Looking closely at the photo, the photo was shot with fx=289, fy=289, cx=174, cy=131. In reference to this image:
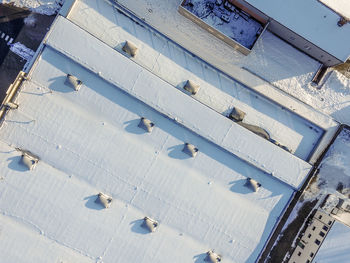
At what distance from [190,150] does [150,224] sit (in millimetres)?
9835

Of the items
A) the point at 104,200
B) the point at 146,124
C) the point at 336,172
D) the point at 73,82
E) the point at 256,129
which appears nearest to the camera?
the point at 73,82

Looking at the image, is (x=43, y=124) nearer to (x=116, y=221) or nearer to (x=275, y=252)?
(x=116, y=221)

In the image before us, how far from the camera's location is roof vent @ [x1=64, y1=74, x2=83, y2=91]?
32.2m

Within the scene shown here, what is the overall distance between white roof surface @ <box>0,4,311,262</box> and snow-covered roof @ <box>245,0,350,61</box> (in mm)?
13588

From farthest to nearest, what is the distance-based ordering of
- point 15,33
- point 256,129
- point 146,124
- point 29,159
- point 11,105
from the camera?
point 15,33
point 256,129
point 146,124
point 29,159
point 11,105

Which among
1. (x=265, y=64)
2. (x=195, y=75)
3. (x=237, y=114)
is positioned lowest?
(x=237, y=114)

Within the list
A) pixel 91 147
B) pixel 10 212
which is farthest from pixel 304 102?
pixel 10 212

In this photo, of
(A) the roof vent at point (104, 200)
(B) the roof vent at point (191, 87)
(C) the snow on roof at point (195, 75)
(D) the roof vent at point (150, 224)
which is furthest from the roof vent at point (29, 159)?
(B) the roof vent at point (191, 87)

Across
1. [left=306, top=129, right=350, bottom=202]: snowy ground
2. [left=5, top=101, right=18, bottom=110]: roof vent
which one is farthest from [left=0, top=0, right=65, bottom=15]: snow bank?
[left=306, top=129, right=350, bottom=202]: snowy ground

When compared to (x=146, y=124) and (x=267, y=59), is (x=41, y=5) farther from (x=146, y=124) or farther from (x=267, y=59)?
(x=267, y=59)

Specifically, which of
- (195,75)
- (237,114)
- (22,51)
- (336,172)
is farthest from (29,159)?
(336,172)

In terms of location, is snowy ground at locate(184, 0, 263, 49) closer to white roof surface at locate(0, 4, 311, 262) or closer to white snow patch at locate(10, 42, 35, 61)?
white roof surface at locate(0, 4, 311, 262)

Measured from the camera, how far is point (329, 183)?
1560 inches

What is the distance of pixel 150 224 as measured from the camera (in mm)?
33719
